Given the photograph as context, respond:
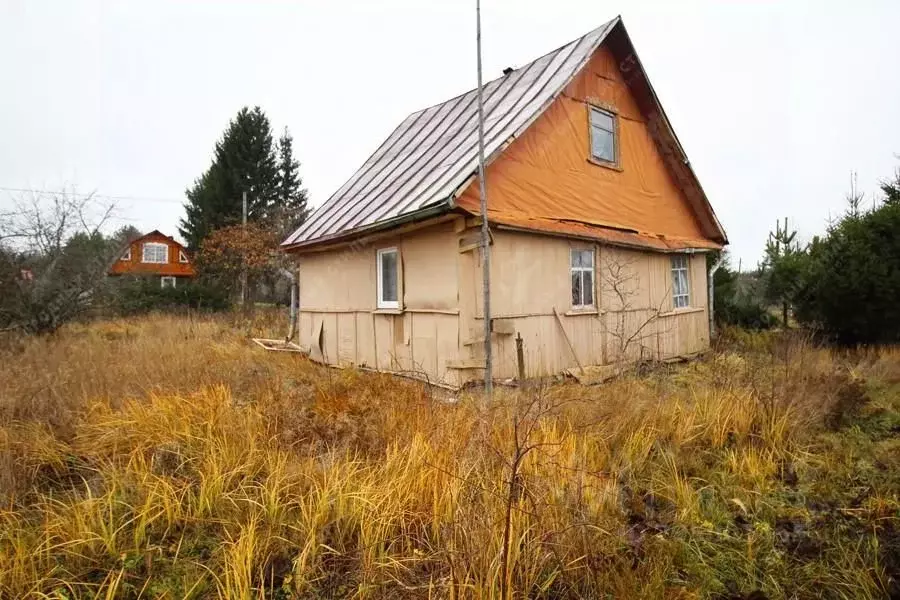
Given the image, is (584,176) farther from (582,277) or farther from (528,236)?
(528,236)

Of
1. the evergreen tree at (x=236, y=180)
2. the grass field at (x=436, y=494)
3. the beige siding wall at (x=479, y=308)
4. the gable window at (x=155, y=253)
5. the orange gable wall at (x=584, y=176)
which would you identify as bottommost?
the grass field at (x=436, y=494)

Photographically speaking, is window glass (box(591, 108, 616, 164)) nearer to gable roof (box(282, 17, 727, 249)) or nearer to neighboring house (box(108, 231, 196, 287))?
gable roof (box(282, 17, 727, 249))

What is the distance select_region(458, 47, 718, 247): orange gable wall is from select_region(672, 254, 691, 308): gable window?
21.4 inches

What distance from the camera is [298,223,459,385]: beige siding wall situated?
7902mm

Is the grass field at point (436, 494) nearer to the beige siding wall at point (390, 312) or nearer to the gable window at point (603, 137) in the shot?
the beige siding wall at point (390, 312)

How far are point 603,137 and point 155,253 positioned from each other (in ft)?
127

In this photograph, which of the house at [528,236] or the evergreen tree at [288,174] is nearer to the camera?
the house at [528,236]

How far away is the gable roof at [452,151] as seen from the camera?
8156mm

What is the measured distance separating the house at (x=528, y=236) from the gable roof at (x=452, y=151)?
45 mm

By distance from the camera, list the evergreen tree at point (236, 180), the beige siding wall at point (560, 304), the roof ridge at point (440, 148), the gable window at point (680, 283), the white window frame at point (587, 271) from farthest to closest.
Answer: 1. the evergreen tree at point (236, 180)
2. the gable window at point (680, 283)
3. the white window frame at point (587, 271)
4. the roof ridge at point (440, 148)
5. the beige siding wall at point (560, 304)

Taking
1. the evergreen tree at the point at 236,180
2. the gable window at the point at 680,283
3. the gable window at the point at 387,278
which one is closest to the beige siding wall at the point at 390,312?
the gable window at the point at 387,278

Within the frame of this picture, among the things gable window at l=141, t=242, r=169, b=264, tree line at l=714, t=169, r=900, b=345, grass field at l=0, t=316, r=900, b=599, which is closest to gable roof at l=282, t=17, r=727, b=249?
tree line at l=714, t=169, r=900, b=345

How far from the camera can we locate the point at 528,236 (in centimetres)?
835

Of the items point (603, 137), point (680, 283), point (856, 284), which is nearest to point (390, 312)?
point (603, 137)
